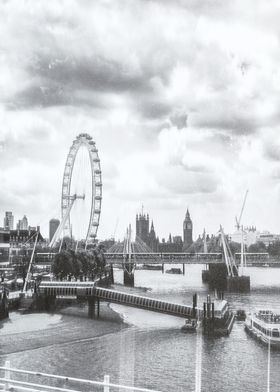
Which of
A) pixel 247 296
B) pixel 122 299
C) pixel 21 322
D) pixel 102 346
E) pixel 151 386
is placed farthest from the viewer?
pixel 247 296

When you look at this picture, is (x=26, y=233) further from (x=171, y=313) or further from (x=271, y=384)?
(x=271, y=384)

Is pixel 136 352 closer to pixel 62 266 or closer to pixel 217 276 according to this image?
pixel 62 266

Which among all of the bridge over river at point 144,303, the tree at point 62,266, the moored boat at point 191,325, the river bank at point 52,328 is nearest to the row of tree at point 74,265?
the tree at point 62,266

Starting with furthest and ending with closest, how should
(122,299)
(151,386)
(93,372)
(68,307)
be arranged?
1. (68,307)
2. (122,299)
3. (93,372)
4. (151,386)

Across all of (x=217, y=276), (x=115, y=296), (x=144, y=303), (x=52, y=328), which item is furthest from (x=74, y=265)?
(x=217, y=276)

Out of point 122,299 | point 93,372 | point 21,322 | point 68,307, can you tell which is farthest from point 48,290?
point 93,372

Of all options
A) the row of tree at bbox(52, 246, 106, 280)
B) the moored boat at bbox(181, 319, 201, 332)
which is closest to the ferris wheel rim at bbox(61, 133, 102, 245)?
the row of tree at bbox(52, 246, 106, 280)

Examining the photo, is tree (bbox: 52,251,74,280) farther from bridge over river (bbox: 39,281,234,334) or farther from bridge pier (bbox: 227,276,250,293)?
bridge pier (bbox: 227,276,250,293)
